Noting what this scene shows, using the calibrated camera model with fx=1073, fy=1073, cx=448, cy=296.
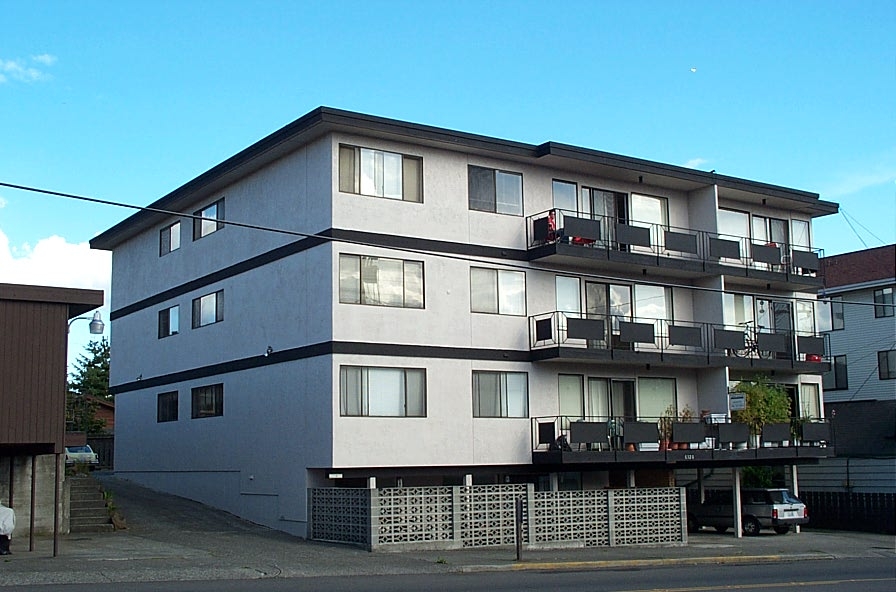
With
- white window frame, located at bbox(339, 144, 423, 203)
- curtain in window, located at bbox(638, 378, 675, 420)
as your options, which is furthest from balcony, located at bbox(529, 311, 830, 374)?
white window frame, located at bbox(339, 144, 423, 203)

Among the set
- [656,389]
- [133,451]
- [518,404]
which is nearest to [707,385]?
[656,389]

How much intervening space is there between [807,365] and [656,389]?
5.86 meters

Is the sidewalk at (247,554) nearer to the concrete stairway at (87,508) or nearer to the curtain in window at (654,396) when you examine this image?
the concrete stairway at (87,508)

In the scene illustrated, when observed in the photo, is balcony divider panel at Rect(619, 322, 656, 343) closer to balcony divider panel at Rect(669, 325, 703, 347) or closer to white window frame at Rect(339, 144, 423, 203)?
balcony divider panel at Rect(669, 325, 703, 347)

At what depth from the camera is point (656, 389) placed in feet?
110

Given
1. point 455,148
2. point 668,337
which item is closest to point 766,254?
point 668,337

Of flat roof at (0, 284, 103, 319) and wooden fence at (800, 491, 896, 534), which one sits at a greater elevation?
flat roof at (0, 284, 103, 319)

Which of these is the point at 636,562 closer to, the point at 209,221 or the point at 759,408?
the point at 759,408

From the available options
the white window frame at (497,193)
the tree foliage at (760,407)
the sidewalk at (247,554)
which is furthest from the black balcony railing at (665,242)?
the sidewalk at (247,554)

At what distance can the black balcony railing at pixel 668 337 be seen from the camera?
3019cm

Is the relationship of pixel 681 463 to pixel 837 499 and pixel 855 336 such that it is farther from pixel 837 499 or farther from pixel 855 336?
pixel 855 336

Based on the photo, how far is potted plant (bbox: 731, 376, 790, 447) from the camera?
108 ft

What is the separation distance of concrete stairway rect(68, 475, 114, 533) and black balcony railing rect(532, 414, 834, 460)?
11.6 meters

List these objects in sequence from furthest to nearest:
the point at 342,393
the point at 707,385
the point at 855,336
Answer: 1. the point at 855,336
2. the point at 707,385
3. the point at 342,393
